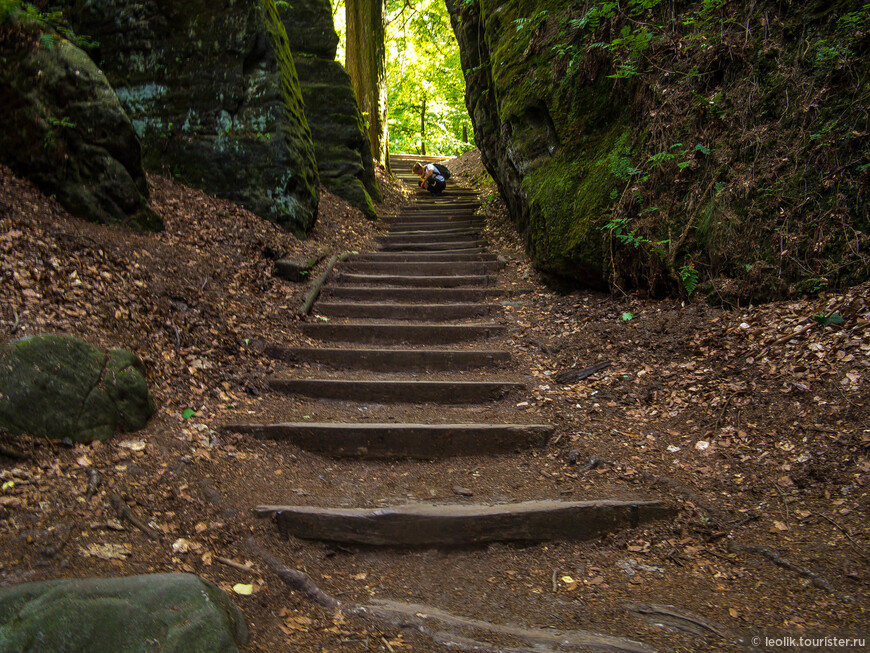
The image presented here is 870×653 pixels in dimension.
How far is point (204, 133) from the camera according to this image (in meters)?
7.32

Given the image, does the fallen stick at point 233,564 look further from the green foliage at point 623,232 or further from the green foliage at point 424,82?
the green foliage at point 424,82

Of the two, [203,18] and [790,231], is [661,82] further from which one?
[203,18]

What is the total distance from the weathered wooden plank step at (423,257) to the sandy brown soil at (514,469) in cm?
311

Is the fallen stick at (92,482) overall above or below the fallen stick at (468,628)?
above

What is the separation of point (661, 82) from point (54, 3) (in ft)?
25.0

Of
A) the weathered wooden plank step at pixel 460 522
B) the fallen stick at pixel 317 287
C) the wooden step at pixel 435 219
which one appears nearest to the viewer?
the weathered wooden plank step at pixel 460 522

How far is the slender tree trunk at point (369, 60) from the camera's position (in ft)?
46.4

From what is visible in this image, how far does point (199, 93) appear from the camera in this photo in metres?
7.39

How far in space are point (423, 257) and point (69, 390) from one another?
617 cm

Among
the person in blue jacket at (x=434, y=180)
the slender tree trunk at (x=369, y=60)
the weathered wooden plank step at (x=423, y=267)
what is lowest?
the weathered wooden plank step at (x=423, y=267)

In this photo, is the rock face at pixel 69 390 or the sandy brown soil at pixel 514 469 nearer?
the sandy brown soil at pixel 514 469

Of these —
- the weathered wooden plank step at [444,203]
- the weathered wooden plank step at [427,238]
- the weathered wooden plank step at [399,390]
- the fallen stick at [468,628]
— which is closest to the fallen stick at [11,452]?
the fallen stick at [468,628]

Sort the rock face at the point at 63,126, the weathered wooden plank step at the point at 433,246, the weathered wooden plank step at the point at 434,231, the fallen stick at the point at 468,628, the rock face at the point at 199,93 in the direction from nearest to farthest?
the fallen stick at the point at 468,628
the rock face at the point at 63,126
the rock face at the point at 199,93
the weathered wooden plank step at the point at 433,246
the weathered wooden plank step at the point at 434,231

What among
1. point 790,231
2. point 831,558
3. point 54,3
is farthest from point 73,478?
point 54,3
